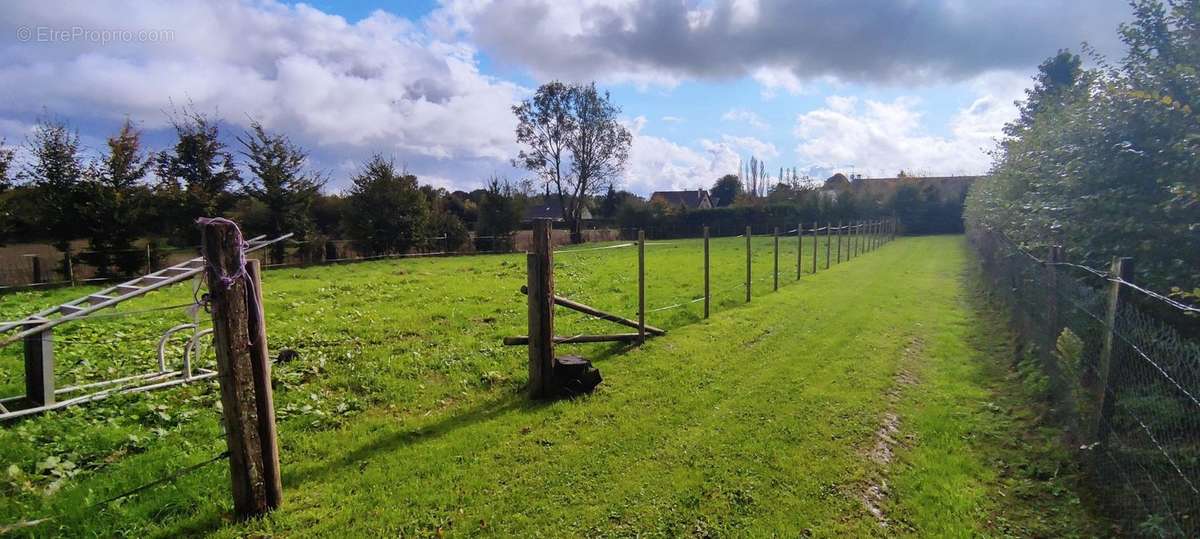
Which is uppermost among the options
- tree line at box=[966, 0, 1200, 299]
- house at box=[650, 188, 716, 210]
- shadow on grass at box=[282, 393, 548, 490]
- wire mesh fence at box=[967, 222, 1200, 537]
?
house at box=[650, 188, 716, 210]

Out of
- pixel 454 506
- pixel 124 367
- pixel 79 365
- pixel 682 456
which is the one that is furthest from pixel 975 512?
pixel 79 365

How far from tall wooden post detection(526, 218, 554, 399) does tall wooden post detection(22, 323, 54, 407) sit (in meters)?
4.07

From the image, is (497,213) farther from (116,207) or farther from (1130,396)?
(1130,396)

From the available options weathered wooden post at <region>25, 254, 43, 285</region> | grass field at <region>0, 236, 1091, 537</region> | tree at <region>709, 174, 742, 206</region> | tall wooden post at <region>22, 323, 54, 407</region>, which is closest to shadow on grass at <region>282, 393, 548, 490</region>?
grass field at <region>0, 236, 1091, 537</region>

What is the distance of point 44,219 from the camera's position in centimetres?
1686

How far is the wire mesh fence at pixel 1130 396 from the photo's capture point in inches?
113

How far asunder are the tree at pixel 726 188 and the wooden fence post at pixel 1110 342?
69197 mm

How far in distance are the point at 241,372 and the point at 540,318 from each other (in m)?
2.70

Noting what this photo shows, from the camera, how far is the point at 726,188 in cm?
7300

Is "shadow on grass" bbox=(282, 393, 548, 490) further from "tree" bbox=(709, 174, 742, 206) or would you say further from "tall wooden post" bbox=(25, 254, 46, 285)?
"tree" bbox=(709, 174, 742, 206)

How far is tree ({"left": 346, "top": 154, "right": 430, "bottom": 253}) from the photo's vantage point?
88.0 feet

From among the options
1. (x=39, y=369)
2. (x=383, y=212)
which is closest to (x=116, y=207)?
(x=383, y=212)

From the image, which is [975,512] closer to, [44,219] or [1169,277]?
[1169,277]

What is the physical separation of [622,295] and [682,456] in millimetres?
7120
